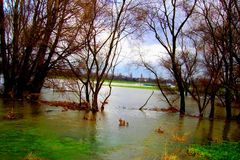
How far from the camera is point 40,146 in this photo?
10773 mm

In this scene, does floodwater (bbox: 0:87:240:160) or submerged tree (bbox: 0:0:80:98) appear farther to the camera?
submerged tree (bbox: 0:0:80:98)

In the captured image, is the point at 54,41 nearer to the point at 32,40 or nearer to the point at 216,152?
the point at 32,40

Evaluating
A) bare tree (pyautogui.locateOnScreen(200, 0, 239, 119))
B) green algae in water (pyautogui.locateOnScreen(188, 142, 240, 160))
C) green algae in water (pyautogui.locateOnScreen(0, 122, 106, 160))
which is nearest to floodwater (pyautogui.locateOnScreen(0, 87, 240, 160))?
green algae in water (pyautogui.locateOnScreen(0, 122, 106, 160))

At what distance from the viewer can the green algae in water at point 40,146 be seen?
32.0 ft

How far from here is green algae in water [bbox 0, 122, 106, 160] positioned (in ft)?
32.0

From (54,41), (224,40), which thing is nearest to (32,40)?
(54,41)

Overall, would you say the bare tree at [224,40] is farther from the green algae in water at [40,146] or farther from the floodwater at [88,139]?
the green algae in water at [40,146]

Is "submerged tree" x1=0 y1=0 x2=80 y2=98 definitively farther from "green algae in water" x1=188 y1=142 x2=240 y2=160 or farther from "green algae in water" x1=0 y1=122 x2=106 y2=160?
"green algae in water" x1=188 y1=142 x2=240 y2=160

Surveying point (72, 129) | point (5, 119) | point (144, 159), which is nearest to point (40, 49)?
point (5, 119)

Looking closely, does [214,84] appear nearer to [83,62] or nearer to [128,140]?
[83,62]

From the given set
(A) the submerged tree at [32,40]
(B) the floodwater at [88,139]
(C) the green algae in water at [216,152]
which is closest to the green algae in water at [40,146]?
(B) the floodwater at [88,139]

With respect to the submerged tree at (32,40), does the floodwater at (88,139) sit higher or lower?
lower

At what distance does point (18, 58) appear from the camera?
26547mm

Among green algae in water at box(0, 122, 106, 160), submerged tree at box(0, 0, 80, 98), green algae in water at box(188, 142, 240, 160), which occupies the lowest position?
green algae in water at box(188, 142, 240, 160)
